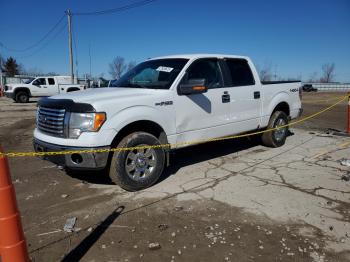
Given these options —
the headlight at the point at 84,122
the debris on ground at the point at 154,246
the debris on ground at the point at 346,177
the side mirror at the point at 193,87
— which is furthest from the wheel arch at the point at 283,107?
the debris on ground at the point at 154,246

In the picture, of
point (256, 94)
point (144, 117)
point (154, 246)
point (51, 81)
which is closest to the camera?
point (154, 246)

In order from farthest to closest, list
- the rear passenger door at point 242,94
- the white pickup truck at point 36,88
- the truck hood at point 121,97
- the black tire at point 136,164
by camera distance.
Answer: the white pickup truck at point 36,88 < the rear passenger door at point 242,94 < the black tire at point 136,164 < the truck hood at point 121,97

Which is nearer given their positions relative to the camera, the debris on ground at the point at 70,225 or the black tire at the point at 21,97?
the debris on ground at the point at 70,225

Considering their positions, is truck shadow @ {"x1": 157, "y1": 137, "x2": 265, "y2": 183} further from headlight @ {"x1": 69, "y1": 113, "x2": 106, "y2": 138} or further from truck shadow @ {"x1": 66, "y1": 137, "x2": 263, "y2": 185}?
headlight @ {"x1": 69, "y1": 113, "x2": 106, "y2": 138}

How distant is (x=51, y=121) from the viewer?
448 cm

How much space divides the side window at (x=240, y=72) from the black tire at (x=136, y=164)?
2176 millimetres

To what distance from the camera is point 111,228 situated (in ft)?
11.8

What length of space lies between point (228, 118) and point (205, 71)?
0.96 meters

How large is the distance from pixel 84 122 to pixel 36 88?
74.7 feet

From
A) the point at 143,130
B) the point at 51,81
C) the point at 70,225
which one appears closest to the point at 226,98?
the point at 143,130

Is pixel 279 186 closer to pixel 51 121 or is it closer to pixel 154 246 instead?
pixel 154 246

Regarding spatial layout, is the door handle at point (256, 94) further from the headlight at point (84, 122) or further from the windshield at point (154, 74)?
the headlight at point (84, 122)

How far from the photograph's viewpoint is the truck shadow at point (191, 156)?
17.6 feet

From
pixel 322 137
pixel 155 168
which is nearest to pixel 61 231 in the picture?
pixel 155 168
